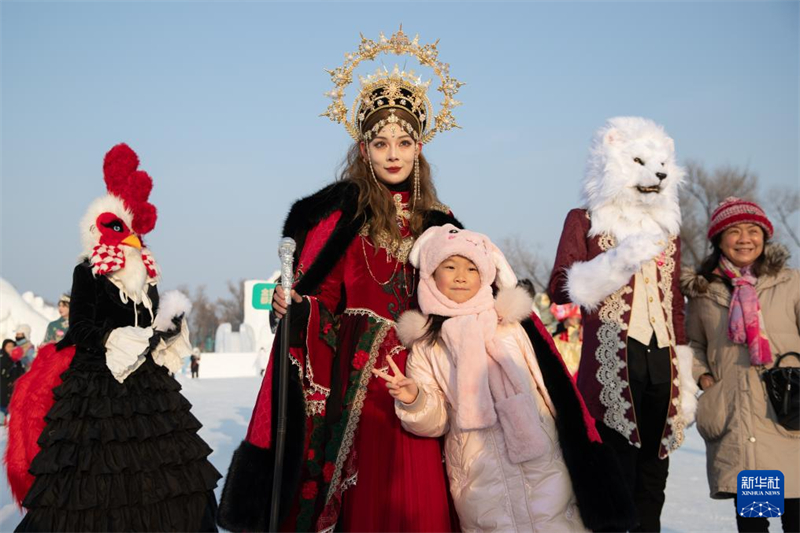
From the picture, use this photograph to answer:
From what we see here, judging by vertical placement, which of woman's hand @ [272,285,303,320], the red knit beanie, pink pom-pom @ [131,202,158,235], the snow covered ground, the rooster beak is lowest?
the snow covered ground

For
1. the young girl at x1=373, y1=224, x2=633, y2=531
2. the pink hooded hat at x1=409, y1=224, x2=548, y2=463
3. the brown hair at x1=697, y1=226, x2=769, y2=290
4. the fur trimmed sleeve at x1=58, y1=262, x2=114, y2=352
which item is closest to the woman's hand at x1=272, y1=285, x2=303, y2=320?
the young girl at x1=373, y1=224, x2=633, y2=531

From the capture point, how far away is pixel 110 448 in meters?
5.33

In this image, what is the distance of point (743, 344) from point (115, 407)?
4039 millimetres

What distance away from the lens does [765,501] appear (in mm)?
4488

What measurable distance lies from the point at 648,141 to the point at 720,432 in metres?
1.80

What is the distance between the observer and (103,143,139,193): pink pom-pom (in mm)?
6164

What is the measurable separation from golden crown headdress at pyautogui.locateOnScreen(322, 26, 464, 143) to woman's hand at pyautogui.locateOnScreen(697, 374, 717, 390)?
7.10 ft

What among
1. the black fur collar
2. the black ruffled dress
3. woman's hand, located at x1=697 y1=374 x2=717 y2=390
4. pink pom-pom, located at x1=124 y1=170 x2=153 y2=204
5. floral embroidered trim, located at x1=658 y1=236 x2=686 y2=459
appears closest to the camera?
the black fur collar

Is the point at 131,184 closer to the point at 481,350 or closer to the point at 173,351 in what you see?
the point at 173,351

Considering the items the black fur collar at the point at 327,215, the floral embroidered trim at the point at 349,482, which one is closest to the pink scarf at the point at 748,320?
the black fur collar at the point at 327,215

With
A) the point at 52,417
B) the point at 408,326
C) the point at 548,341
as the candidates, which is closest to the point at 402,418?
the point at 408,326

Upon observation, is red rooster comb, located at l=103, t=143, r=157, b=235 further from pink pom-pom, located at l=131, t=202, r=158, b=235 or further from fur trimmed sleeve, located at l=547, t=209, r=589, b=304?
fur trimmed sleeve, located at l=547, t=209, r=589, b=304

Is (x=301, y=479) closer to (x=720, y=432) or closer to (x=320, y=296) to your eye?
(x=320, y=296)

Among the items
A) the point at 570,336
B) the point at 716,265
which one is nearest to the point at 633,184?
the point at 716,265
